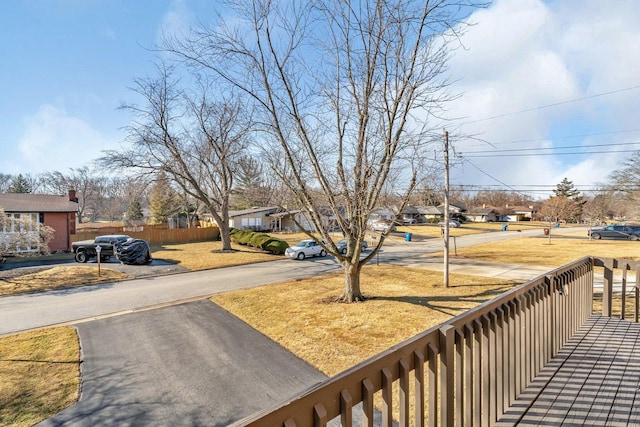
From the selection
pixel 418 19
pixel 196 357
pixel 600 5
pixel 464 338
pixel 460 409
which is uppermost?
pixel 600 5

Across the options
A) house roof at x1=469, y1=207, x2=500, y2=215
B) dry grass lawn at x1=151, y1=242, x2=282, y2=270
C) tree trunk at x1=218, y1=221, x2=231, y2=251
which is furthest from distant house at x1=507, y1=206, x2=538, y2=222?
dry grass lawn at x1=151, y1=242, x2=282, y2=270

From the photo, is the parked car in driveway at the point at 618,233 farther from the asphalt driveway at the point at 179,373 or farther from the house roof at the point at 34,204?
the house roof at the point at 34,204

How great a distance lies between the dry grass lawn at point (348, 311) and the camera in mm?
5840

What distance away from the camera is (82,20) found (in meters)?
7.76

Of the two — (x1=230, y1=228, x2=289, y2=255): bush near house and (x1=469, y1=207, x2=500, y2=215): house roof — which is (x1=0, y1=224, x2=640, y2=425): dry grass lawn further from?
(x1=469, y1=207, x2=500, y2=215): house roof

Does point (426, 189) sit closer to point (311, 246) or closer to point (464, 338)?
point (464, 338)

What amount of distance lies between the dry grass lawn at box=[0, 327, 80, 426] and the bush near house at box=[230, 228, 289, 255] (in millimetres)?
12978

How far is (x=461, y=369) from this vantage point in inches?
76.9

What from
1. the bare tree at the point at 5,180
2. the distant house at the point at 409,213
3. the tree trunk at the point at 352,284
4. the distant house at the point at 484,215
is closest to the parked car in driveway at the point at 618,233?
the distant house at the point at 409,213

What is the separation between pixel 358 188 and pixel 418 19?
3.61 metres

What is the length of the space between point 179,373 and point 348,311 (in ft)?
13.5

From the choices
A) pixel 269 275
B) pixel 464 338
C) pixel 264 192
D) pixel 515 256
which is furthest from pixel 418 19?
pixel 515 256

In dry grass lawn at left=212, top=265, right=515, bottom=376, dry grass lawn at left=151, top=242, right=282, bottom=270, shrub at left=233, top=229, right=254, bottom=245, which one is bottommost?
dry grass lawn at left=212, top=265, right=515, bottom=376

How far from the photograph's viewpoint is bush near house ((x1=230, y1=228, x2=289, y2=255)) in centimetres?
1961
